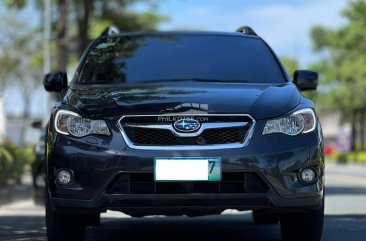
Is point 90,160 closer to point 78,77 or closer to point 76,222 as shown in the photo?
point 76,222

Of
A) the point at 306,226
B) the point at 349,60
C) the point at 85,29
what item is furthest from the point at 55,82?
the point at 349,60

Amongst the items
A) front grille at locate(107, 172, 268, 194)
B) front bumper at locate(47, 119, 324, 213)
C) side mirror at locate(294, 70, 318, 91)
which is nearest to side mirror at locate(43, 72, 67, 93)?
front bumper at locate(47, 119, 324, 213)

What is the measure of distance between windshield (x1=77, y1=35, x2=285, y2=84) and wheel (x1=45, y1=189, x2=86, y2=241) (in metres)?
1.26

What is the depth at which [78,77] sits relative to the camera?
20.0 feet

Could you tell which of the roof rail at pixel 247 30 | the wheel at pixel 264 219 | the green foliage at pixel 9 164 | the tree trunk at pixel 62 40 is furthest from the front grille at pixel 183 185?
the tree trunk at pixel 62 40

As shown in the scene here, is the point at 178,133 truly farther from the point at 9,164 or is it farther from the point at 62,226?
the point at 9,164

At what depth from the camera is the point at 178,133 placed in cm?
484

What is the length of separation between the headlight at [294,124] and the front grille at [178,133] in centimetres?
14

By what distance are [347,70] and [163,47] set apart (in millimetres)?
41368

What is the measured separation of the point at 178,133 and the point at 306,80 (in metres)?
1.76

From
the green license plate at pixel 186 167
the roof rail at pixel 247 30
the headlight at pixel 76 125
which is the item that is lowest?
the green license plate at pixel 186 167

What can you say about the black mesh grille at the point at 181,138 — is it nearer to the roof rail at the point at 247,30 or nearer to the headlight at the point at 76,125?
the headlight at the point at 76,125

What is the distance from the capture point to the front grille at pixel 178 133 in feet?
15.9

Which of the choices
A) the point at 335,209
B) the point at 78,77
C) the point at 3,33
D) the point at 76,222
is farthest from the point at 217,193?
the point at 3,33
